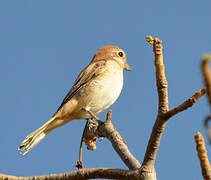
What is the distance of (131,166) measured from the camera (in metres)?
3.30

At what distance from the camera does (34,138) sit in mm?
6750

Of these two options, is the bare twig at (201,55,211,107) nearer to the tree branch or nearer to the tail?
the tree branch

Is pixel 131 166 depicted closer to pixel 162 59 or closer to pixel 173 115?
pixel 173 115

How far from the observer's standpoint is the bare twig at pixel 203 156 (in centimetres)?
211

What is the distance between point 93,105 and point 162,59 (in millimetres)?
4909

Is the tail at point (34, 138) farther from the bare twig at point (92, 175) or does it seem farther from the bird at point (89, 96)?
the bare twig at point (92, 175)

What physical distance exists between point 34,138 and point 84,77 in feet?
6.02

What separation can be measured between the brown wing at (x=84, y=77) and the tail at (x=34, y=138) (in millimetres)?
659

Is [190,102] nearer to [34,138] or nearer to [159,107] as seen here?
[159,107]

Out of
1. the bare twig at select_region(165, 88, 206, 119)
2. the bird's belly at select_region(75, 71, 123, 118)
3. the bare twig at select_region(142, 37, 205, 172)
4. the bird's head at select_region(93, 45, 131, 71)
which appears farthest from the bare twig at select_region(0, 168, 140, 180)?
the bird's head at select_region(93, 45, 131, 71)

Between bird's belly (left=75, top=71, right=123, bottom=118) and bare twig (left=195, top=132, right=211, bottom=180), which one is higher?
bird's belly (left=75, top=71, right=123, bottom=118)

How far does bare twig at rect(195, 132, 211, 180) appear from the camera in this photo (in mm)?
2113

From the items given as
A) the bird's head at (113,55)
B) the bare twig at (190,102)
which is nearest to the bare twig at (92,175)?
the bare twig at (190,102)

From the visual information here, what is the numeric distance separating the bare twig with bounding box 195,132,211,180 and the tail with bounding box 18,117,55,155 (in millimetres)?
4706
